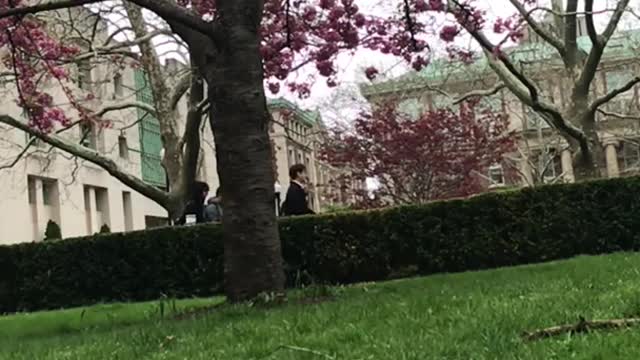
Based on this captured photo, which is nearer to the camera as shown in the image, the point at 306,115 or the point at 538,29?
the point at 538,29

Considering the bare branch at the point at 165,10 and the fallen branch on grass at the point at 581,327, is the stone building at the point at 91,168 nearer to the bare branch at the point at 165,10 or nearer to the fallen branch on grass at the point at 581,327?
the bare branch at the point at 165,10

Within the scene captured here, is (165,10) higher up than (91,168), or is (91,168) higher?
(91,168)

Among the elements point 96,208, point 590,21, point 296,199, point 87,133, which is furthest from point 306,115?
point 296,199

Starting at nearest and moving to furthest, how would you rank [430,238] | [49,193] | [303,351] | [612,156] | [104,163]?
[303,351] < [430,238] < [104,163] < [49,193] < [612,156]

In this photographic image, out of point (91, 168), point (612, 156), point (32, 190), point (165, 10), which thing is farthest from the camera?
point (612, 156)

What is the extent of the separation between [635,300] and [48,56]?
11260 mm

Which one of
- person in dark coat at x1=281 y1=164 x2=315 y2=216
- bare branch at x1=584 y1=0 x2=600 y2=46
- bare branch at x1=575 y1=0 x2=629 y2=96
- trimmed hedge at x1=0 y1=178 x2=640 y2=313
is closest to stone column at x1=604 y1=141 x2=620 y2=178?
bare branch at x1=575 y1=0 x2=629 y2=96

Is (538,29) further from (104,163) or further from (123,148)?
(123,148)

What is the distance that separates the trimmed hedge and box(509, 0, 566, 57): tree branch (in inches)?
254

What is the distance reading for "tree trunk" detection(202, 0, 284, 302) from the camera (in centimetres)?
819

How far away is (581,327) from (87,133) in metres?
16.5

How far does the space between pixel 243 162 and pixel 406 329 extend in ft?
11.7

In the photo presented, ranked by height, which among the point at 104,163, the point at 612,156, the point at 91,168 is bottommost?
the point at 104,163

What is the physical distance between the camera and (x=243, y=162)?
828 cm
